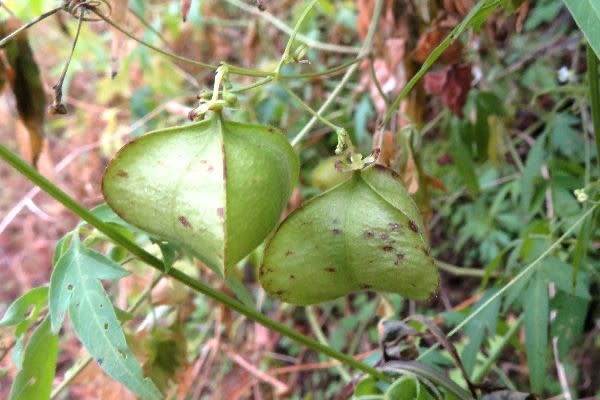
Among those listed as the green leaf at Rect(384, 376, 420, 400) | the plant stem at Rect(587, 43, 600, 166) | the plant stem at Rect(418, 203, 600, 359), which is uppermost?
the plant stem at Rect(587, 43, 600, 166)

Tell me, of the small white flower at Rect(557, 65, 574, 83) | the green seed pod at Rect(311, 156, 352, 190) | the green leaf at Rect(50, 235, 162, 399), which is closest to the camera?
the green leaf at Rect(50, 235, 162, 399)

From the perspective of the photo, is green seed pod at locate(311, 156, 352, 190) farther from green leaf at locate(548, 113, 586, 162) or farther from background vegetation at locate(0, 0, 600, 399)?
green leaf at locate(548, 113, 586, 162)

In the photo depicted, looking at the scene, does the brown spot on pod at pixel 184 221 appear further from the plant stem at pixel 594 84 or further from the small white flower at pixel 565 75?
the small white flower at pixel 565 75

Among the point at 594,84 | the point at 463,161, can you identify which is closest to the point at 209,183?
the point at 594,84

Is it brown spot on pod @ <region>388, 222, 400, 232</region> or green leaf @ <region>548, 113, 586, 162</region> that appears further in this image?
green leaf @ <region>548, 113, 586, 162</region>

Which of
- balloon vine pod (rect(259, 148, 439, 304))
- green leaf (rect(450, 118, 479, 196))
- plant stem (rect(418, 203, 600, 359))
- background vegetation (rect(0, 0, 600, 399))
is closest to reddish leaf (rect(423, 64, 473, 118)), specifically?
background vegetation (rect(0, 0, 600, 399))

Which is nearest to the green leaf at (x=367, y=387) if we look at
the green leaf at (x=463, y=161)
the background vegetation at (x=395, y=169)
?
the background vegetation at (x=395, y=169)

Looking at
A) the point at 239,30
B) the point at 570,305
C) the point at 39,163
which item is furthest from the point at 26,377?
the point at 239,30
